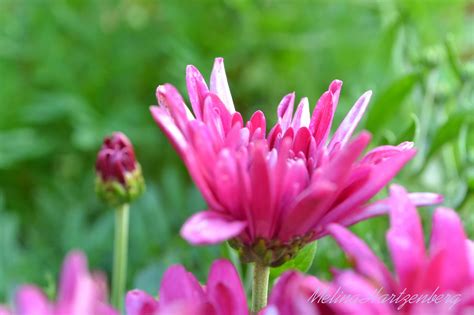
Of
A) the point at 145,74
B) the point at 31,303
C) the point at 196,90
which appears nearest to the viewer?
the point at 31,303

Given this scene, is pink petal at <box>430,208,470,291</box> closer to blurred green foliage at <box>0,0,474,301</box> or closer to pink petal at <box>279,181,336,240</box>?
pink petal at <box>279,181,336,240</box>

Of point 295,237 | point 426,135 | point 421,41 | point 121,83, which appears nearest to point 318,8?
point 421,41

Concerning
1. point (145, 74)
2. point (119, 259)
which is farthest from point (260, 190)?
point (145, 74)

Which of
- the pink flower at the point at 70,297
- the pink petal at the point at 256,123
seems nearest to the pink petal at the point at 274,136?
the pink petal at the point at 256,123

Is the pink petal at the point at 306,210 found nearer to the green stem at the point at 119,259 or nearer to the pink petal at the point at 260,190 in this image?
the pink petal at the point at 260,190

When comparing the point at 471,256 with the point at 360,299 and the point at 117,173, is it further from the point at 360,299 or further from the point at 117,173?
the point at 117,173

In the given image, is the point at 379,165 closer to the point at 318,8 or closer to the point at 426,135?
the point at 426,135
